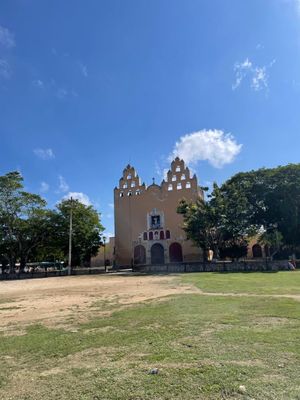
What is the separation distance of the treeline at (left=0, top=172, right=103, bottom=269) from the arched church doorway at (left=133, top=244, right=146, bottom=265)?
5.82m

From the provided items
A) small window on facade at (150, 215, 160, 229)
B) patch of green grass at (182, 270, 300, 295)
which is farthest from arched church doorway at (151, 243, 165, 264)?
patch of green grass at (182, 270, 300, 295)

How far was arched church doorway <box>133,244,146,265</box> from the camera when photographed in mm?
44081

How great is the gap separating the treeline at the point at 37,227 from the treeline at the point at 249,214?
40.3ft

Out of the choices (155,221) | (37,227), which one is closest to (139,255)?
(155,221)

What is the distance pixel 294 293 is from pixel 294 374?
26.1ft

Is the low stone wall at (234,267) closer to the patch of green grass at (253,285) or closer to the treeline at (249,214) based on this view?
the treeline at (249,214)

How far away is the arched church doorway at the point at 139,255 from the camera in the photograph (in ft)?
145

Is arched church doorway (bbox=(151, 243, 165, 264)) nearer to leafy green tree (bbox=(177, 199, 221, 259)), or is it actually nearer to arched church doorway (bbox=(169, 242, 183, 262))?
arched church doorway (bbox=(169, 242, 183, 262))

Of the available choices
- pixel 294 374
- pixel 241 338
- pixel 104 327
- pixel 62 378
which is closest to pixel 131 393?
pixel 62 378

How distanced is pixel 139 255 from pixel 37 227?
14.0 meters

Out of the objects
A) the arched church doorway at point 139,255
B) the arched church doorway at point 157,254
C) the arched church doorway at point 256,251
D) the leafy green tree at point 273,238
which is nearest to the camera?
the leafy green tree at point 273,238

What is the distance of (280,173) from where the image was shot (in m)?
33.9

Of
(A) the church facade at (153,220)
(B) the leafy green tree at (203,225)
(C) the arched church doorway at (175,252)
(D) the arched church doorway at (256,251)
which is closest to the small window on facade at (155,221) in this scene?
(A) the church facade at (153,220)

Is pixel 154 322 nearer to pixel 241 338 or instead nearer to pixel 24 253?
pixel 241 338
